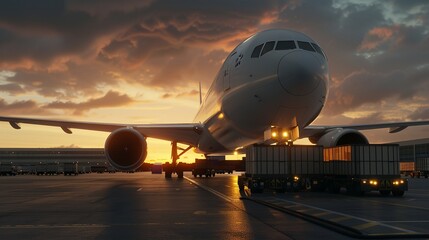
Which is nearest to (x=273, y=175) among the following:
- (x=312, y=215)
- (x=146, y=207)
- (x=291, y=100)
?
(x=291, y=100)

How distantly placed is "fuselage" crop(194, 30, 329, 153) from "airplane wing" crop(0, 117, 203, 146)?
28.3 ft

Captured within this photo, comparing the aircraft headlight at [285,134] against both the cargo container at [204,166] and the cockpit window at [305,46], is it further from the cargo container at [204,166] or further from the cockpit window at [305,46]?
the cargo container at [204,166]

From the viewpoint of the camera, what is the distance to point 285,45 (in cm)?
1861

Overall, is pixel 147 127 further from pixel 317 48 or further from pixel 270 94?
pixel 317 48

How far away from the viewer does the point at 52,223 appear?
38.5ft

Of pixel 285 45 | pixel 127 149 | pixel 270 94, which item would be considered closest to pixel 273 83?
pixel 270 94

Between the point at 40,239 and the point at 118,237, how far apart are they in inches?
56.4

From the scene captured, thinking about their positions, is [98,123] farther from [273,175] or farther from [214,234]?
[214,234]

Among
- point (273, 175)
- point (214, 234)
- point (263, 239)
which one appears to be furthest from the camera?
point (273, 175)

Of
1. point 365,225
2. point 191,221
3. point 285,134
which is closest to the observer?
point 365,225

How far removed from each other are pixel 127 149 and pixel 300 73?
1369 centimetres

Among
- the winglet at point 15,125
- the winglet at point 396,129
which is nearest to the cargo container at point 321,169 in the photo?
the winglet at point 396,129

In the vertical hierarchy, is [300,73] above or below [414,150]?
above

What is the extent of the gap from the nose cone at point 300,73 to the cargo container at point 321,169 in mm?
5477
